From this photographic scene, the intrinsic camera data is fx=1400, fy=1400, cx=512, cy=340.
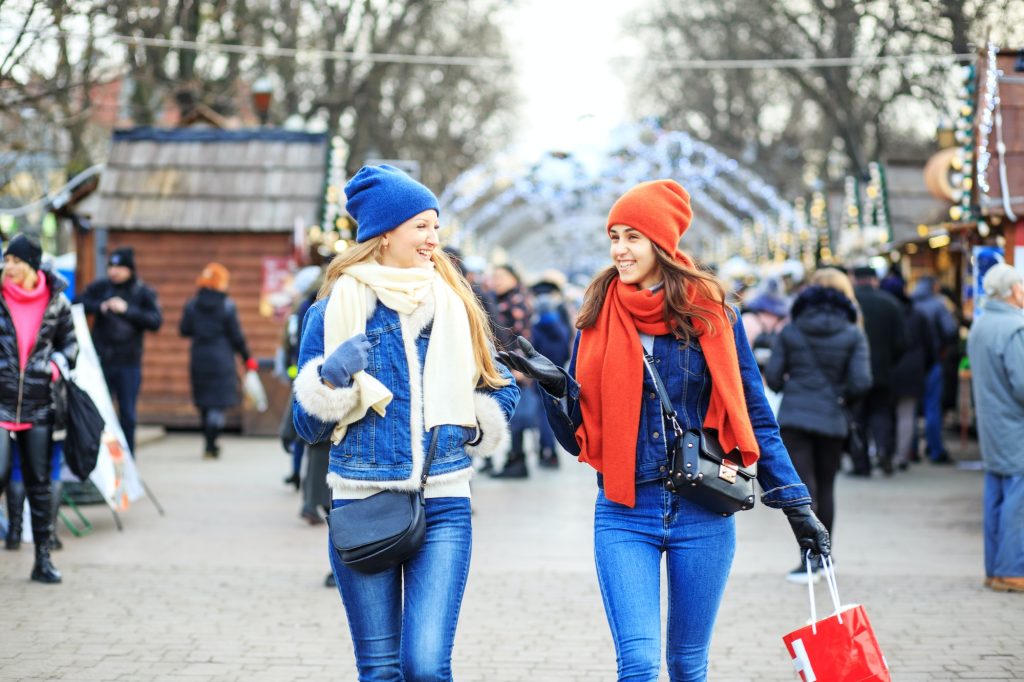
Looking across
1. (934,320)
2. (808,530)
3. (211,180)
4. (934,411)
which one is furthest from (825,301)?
(211,180)

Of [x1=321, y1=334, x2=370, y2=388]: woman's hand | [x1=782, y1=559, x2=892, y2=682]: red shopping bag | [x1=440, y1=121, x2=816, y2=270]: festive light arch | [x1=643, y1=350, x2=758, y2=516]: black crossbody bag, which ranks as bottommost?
[x1=782, y1=559, x2=892, y2=682]: red shopping bag

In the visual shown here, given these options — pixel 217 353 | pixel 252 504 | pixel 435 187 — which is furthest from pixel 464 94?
pixel 252 504

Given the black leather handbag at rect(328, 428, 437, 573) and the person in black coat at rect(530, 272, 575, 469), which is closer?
the black leather handbag at rect(328, 428, 437, 573)

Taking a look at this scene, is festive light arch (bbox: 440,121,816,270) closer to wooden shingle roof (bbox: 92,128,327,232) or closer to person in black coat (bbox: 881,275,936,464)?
wooden shingle roof (bbox: 92,128,327,232)

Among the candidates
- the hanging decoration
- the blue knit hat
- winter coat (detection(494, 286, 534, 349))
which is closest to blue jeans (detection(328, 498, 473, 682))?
the blue knit hat

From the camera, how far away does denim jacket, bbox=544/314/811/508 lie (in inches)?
166

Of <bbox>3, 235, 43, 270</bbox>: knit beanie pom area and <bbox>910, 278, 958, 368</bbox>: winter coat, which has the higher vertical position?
<bbox>3, 235, 43, 270</bbox>: knit beanie pom area

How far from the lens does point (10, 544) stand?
8.62m

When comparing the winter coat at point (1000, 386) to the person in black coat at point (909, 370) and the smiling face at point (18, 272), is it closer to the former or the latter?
the smiling face at point (18, 272)

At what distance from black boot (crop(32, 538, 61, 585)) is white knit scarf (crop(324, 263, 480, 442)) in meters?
4.24

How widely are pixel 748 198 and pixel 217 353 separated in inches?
1250

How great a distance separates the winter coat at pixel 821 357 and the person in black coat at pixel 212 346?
7.10 meters

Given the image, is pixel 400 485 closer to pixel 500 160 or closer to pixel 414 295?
pixel 414 295

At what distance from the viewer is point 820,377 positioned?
8328 millimetres
